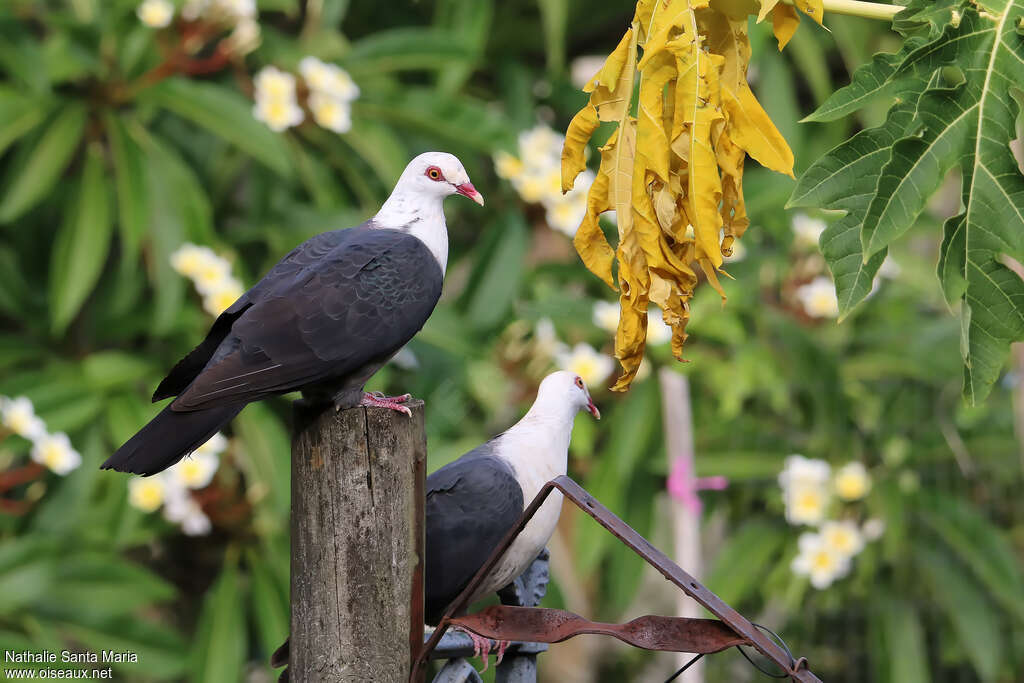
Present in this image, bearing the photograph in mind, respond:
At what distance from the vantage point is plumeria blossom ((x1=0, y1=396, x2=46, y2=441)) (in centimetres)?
292

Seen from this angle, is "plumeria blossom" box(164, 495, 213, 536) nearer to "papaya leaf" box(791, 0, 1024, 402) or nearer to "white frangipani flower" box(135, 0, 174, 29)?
"white frangipani flower" box(135, 0, 174, 29)

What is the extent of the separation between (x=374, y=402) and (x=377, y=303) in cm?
13

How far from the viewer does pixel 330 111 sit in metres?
3.44

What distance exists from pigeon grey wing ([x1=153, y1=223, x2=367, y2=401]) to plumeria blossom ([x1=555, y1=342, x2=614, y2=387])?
177 centimetres

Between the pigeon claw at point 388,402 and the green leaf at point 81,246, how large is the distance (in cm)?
189

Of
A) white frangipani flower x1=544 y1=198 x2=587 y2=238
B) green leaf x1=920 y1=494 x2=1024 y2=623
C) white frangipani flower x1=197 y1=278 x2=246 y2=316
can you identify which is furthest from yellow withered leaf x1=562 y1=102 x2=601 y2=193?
green leaf x1=920 y1=494 x2=1024 y2=623

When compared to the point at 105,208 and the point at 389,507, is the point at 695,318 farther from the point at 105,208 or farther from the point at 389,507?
the point at 389,507

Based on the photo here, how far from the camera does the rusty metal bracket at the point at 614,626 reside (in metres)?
1.18

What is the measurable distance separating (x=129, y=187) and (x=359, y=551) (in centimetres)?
221

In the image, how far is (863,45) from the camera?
4094 millimetres

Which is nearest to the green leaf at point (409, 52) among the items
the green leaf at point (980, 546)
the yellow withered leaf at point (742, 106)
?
the green leaf at point (980, 546)

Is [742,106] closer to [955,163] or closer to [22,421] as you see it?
[955,163]

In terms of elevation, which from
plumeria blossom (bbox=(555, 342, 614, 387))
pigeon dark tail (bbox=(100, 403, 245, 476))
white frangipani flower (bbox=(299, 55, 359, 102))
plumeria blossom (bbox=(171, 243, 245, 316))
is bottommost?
pigeon dark tail (bbox=(100, 403, 245, 476))

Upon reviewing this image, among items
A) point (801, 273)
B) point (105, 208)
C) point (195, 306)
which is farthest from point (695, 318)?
point (105, 208)
